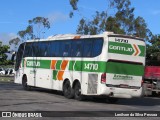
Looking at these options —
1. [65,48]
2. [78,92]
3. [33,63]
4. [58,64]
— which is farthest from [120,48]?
[33,63]

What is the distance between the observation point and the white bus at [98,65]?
2120 centimetres

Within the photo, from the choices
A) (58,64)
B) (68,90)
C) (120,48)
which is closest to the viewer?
(120,48)

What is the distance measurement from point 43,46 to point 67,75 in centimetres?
383

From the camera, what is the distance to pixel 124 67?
2164cm

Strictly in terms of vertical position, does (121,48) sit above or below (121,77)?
above

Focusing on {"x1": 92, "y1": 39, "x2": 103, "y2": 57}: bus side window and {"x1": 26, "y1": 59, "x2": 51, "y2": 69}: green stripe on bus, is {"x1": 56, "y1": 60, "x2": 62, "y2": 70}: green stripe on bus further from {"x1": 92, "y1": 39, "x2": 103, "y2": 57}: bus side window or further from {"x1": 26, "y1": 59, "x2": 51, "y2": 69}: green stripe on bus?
{"x1": 92, "y1": 39, "x2": 103, "y2": 57}: bus side window

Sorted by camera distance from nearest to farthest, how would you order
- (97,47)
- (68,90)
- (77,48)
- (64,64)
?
(97,47), (77,48), (68,90), (64,64)

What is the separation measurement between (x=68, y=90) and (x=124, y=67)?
12.8 ft

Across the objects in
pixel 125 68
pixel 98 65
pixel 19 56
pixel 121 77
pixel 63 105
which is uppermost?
pixel 19 56

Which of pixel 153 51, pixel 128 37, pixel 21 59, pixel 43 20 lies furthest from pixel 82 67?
pixel 43 20

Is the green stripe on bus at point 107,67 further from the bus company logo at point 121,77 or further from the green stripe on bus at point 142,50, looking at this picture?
the green stripe on bus at point 142,50

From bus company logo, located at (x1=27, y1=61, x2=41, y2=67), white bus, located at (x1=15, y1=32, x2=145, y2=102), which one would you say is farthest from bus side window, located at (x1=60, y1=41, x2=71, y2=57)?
bus company logo, located at (x1=27, y1=61, x2=41, y2=67)

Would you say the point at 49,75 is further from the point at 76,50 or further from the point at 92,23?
the point at 92,23

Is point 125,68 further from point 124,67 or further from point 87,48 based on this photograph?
point 87,48
